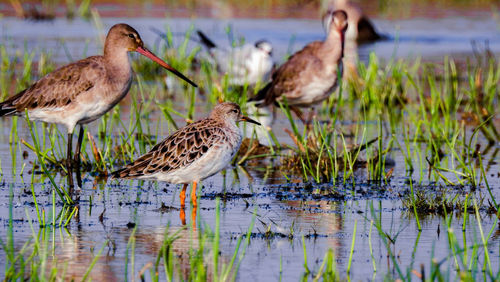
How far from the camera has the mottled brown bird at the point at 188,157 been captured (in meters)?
7.86

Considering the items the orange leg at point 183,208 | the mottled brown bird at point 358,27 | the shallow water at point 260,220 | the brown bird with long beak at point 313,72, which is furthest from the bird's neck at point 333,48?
the mottled brown bird at point 358,27

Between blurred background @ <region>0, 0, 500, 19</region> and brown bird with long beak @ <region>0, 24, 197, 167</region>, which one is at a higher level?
blurred background @ <region>0, 0, 500, 19</region>

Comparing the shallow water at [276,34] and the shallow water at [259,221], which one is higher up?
the shallow water at [276,34]

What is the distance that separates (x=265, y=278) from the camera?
228 inches

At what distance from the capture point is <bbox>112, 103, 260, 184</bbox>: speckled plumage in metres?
7.86

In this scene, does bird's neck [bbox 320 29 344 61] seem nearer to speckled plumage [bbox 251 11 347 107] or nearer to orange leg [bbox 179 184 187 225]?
speckled plumage [bbox 251 11 347 107]

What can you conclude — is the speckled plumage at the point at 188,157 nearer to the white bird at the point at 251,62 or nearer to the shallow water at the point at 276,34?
the white bird at the point at 251,62

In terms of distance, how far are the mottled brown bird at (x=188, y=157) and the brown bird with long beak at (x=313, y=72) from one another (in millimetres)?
4136

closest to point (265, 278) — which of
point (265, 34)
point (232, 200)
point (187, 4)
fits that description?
point (232, 200)

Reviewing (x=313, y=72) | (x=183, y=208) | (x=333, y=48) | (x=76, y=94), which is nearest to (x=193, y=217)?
(x=183, y=208)

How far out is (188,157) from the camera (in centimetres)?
789

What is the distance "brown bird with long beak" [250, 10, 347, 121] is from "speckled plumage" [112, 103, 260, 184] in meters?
4.13

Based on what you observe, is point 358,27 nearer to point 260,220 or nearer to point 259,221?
point 259,221

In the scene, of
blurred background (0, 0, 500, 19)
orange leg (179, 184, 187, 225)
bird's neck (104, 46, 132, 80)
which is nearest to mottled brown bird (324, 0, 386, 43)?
blurred background (0, 0, 500, 19)
